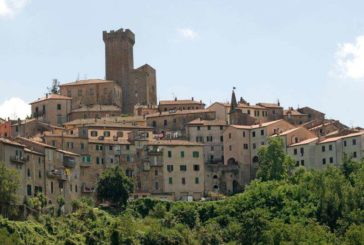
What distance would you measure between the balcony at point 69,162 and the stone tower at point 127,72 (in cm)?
3346

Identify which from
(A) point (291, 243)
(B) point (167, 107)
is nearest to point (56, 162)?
(A) point (291, 243)

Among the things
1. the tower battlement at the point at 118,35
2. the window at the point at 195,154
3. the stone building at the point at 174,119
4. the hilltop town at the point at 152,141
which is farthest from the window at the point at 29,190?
the tower battlement at the point at 118,35

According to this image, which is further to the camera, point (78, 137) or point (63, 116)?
point (63, 116)

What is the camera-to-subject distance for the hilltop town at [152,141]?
96.2 meters

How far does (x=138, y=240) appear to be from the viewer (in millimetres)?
88688

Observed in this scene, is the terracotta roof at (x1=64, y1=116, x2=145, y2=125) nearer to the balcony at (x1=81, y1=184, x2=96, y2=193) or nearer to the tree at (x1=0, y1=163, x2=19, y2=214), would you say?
the balcony at (x1=81, y1=184, x2=96, y2=193)

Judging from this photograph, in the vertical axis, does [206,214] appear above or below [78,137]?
below

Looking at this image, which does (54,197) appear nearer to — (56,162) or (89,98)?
(56,162)

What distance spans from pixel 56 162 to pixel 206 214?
13536mm

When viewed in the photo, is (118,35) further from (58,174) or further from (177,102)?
(58,174)

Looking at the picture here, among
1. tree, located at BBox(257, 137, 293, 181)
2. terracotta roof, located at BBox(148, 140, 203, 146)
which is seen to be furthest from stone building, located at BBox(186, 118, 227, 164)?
tree, located at BBox(257, 137, 293, 181)

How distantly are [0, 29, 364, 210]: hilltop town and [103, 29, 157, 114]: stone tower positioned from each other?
171 millimetres

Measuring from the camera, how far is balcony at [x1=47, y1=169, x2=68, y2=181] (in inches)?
3700

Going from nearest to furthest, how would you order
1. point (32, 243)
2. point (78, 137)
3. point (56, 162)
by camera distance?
point (32, 243) → point (56, 162) → point (78, 137)
